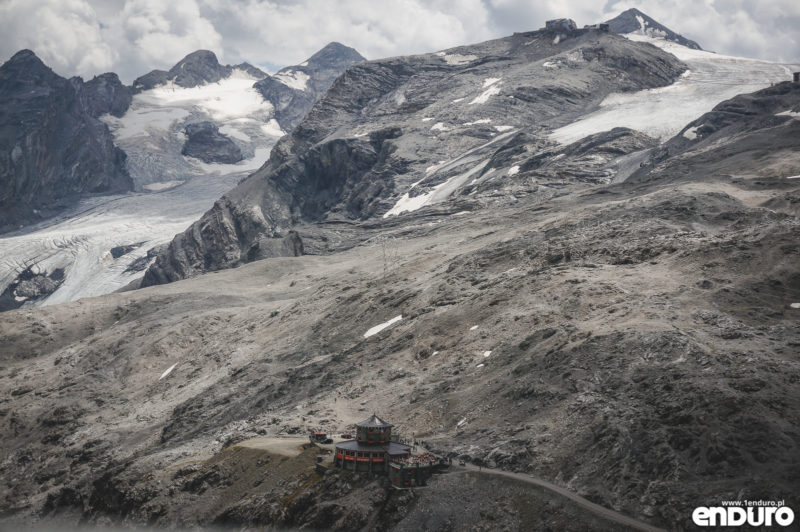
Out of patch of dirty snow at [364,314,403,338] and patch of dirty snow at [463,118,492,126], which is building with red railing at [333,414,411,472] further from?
patch of dirty snow at [463,118,492,126]

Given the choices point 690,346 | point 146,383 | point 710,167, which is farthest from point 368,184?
point 690,346

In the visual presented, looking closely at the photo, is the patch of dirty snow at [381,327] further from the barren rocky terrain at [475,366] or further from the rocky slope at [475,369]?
Result: the rocky slope at [475,369]

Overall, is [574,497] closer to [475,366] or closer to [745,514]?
[745,514]

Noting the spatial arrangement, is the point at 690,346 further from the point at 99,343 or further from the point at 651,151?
the point at 651,151

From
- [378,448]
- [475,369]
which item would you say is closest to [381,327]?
[475,369]

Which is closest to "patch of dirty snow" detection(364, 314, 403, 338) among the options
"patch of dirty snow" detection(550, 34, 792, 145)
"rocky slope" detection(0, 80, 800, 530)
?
"rocky slope" detection(0, 80, 800, 530)

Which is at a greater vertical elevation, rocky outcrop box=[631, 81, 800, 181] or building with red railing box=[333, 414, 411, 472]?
rocky outcrop box=[631, 81, 800, 181]
